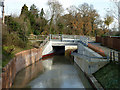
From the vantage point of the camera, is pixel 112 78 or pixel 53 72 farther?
pixel 53 72

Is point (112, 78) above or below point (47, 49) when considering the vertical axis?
below

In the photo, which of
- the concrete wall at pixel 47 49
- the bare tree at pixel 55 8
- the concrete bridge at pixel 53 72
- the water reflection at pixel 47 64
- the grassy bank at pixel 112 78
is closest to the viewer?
the grassy bank at pixel 112 78

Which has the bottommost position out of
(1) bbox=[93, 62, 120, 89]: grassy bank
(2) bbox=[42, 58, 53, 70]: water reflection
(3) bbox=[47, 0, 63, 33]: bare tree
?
(2) bbox=[42, 58, 53, 70]: water reflection

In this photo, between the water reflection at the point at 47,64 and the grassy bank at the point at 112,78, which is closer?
the grassy bank at the point at 112,78

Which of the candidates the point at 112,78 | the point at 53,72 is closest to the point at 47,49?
the point at 53,72

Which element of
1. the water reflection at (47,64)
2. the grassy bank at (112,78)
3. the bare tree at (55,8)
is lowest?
the water reflection at (47,64)

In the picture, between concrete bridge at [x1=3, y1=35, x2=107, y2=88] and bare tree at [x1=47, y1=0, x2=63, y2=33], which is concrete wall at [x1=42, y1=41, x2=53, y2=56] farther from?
bare tree at [x1=47, y1=0, x2=63, y2=33]

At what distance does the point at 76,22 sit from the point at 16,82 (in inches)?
1533

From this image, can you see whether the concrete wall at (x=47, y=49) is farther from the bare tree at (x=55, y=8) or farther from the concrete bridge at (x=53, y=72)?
the bare tree at (x=55, y=8)

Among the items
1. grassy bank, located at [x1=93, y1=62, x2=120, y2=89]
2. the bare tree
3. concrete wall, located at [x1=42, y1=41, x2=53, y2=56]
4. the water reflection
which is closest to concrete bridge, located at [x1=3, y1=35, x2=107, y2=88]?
concrete wall, located at [x1=42, y1=41, x2=53, y2=56]

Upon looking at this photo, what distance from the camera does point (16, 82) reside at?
1338 cm

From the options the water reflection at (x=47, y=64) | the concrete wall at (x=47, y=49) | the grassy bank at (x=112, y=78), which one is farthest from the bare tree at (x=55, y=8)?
the grassy bank at (x=112, y=78)

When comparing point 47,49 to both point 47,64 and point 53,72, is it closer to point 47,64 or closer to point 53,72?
point 47,64

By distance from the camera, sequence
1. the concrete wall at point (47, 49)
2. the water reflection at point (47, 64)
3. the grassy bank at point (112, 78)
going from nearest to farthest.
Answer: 1. the grassy bank at point (112, 78)
2. the water reflection at point (47, 64)
3. the concrete wall at point (47, 49)
